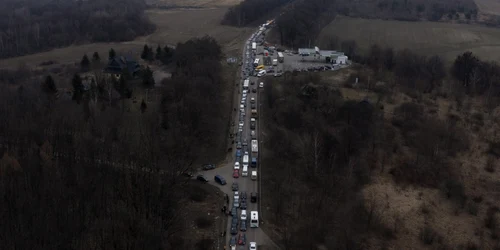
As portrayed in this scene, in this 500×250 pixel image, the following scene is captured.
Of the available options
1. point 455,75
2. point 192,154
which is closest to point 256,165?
point 192,154

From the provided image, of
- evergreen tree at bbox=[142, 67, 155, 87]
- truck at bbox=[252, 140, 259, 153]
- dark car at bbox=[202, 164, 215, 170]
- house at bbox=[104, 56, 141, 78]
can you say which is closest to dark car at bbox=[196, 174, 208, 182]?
dark car at bbox=[202, 164, 215, 170]

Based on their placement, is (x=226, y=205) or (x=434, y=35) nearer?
(x=226, y=205)

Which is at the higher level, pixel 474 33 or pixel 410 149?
pixel 474 33

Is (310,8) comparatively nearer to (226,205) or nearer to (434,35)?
(434,35)

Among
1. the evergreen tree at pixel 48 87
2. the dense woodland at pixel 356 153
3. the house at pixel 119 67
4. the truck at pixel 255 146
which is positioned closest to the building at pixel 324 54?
the dense woodland at pixel 356 153

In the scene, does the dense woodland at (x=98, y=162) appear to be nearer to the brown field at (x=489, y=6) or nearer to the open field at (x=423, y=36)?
the open field at (x=423, y=36)

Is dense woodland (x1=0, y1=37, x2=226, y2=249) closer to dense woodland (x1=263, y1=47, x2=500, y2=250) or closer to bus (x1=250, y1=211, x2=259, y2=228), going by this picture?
bus (x1=250, y1=211, x2=259, y2=228)
